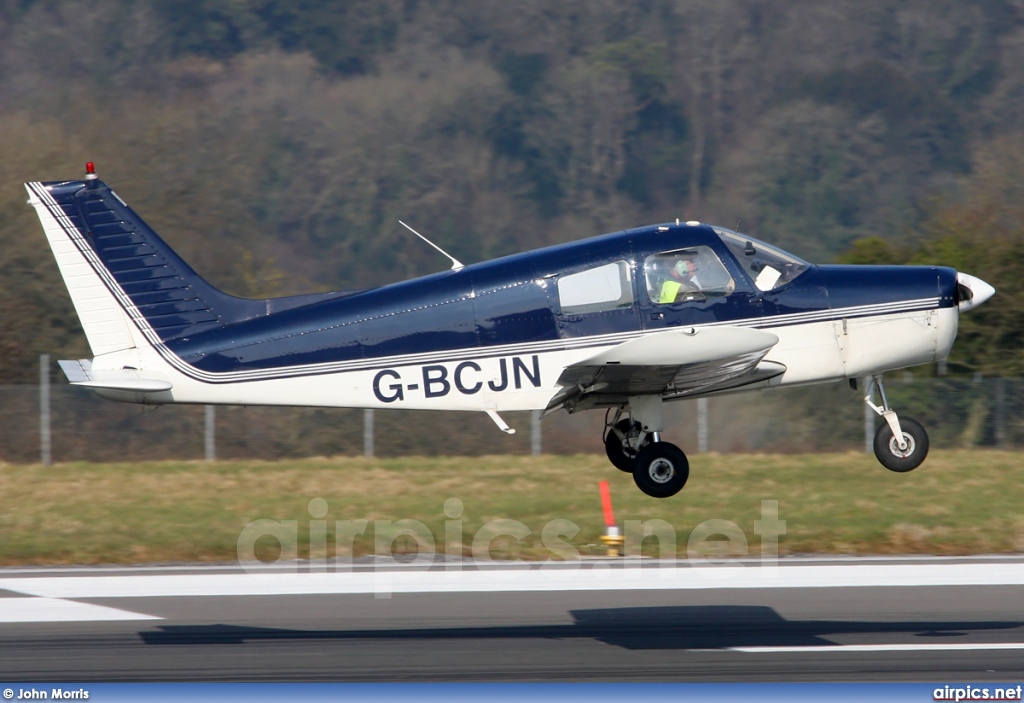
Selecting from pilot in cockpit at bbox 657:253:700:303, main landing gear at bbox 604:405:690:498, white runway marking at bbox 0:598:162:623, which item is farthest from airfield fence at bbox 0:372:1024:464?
pilot in cockpit at bbox 657:253:700:303

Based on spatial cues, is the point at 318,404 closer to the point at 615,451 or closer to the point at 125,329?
the point at 125,329

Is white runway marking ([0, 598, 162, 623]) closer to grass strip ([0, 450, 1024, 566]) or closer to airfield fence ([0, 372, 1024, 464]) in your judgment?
grass strip ([0, 450, 1024, 566])

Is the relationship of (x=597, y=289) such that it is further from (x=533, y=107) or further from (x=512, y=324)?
(x=533, y=107)

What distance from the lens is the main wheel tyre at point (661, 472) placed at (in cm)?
1152

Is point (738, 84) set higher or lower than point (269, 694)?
higher

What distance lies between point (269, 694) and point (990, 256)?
20344 millimetres

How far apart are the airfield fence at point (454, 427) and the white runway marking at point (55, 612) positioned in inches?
352

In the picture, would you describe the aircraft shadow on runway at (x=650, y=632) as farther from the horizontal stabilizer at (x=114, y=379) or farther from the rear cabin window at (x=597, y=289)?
the rear cabin window at (x=597, y=289)

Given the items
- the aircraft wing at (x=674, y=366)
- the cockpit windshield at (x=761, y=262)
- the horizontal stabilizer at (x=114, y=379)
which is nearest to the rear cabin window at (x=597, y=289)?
the aircraft wing at (x=674, y=366)

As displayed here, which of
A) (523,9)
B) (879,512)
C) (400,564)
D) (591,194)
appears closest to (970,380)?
(879,512)

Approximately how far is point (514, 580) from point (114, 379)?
6.47 metres

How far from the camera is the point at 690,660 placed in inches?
482

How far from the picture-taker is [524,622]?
1386cm

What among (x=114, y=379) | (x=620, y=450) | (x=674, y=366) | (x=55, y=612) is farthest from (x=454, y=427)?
(x=674, y=366)
